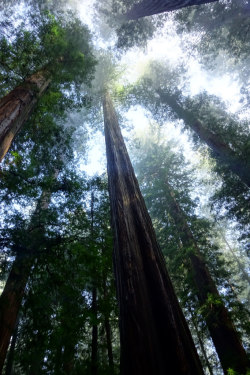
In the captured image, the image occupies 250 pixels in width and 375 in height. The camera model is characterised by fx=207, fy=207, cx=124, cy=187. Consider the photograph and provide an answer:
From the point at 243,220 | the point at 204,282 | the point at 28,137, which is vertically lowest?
the point at 204,282

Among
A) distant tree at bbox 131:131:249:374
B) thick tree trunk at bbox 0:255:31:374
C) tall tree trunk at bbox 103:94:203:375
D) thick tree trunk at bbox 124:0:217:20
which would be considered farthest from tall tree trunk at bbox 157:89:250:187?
thick tree trunk at bbox 0:255:31:374

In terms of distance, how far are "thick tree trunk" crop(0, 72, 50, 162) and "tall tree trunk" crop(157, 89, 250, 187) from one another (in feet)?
24.1

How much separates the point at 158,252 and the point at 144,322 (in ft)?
2.47

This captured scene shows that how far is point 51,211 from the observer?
5.23m

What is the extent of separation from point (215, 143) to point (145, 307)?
9.51 metres

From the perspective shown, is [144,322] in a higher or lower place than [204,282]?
lower

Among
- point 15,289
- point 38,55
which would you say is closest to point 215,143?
point 38,55

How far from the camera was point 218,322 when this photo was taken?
254 inches

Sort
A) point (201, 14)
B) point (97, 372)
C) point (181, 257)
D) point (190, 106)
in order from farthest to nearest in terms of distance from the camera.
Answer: point (201, 14) → point (190, 106) → point (181, 257) → point (97, 372)

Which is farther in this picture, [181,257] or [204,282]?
[181,257]

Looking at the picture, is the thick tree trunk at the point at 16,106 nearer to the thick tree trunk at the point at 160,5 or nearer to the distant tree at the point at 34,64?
the distant tree at the point at 34,64

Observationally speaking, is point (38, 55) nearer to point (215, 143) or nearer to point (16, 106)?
point (16, 106)

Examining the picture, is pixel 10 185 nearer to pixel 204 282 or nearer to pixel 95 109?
pixel 204 282

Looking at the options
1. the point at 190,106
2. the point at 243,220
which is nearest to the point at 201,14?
the point at 190,106
